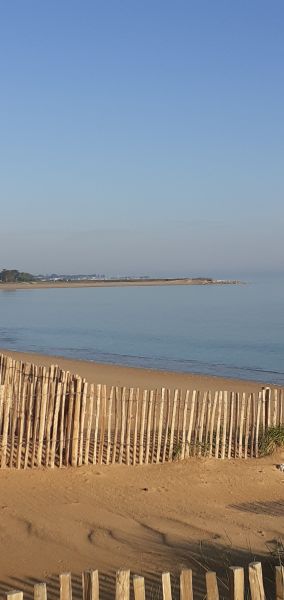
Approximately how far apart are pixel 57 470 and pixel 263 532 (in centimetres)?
293

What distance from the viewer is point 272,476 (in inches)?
360

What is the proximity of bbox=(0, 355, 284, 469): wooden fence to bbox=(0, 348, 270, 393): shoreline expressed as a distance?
8522 mm

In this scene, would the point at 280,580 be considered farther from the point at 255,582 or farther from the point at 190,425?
the point at 190,425

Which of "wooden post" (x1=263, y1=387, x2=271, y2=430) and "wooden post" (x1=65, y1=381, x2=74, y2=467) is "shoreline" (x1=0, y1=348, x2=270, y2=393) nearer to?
"wooden post" (x1=263, y1=387, x2=271, y2=430)

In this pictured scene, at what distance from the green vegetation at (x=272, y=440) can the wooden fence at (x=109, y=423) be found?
0.26ft

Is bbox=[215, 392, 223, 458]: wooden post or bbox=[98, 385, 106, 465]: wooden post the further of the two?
bbox=[215, 392, 223, 458]: wooden post

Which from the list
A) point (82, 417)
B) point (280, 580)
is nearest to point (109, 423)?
point (82, 417)

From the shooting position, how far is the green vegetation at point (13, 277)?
149 meters

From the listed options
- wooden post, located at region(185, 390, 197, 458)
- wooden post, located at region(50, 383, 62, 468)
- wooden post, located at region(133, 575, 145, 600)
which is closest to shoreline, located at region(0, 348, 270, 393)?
wooden post, located at region(185, 390, 197, 458)

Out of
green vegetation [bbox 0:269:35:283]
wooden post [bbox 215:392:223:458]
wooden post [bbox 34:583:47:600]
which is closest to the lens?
wooden post [bbox 34:583:47:600]

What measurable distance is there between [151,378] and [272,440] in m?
11.0

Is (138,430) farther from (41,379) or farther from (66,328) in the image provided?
(66,328)

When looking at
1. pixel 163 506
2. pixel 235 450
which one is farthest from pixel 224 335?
pixel 163 506

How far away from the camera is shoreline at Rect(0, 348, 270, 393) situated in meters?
19.3
